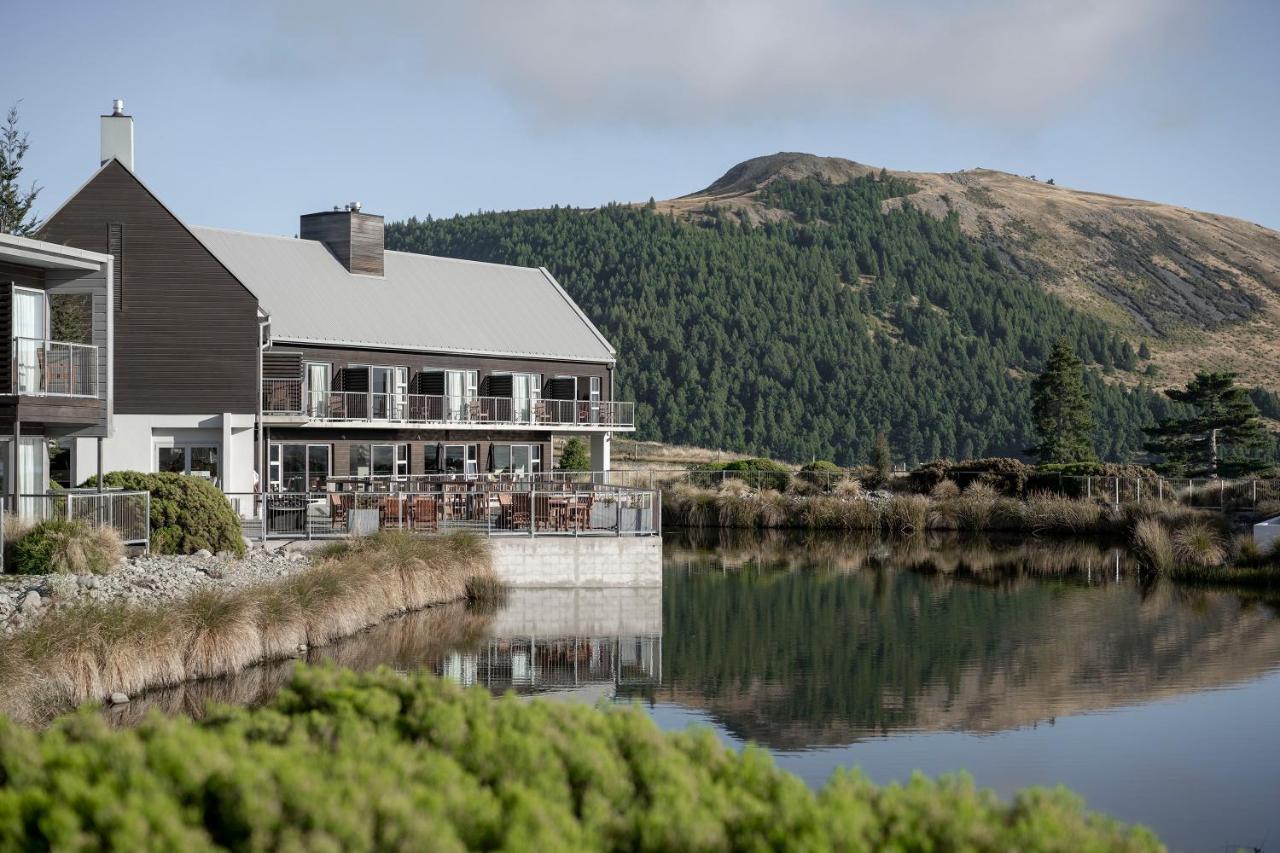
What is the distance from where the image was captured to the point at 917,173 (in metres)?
157

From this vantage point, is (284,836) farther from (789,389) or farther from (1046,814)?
(789,389)

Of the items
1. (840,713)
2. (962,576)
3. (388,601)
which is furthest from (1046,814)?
(962,576)

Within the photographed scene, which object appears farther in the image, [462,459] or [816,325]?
[816,325]

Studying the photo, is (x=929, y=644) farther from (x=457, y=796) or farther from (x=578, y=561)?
(x=457, y=796)

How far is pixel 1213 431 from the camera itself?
54.7 m

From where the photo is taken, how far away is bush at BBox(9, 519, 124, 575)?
19219mm

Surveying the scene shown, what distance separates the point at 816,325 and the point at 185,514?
88479mm

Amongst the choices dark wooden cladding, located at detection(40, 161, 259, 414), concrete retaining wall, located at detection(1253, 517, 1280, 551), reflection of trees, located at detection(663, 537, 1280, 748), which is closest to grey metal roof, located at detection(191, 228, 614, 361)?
dark wooden cladding, located at detection(40, 161, 259, 414)

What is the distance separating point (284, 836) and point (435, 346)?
37394 millimetres

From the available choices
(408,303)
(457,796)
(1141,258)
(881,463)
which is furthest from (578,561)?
(1141,258)

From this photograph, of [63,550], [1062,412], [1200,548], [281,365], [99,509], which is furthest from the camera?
[1062,412]

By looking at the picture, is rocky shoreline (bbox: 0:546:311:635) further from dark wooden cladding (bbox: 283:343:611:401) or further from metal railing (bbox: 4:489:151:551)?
dark wooden cladding (bbox: 283:343:611:401)

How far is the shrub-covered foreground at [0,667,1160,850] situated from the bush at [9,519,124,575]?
12.9 meters

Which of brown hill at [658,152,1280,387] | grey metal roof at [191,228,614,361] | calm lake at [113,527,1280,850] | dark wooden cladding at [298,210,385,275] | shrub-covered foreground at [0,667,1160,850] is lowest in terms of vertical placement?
calm lake at [113,527,1280,850]
